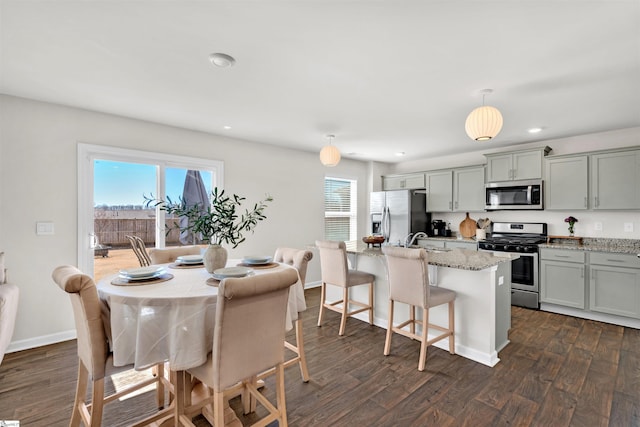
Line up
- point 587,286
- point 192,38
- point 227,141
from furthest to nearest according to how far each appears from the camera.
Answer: point 227,141, point 587,286, point 192,38

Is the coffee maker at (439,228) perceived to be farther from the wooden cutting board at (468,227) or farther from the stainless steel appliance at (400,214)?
the wooden cutting board at (468,227)

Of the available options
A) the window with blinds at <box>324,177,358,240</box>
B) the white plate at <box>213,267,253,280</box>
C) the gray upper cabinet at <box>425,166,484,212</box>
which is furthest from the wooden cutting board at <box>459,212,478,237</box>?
the white plate at <box>213,267,253,280</box>

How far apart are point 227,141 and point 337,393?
137 inches

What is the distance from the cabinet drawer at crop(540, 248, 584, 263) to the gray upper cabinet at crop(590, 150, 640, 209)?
2.29ft

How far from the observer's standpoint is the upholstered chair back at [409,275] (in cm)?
247

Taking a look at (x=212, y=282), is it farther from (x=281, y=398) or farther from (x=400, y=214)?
(x=400, y=214)

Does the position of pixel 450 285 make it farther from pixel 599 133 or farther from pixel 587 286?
pixel 599 133

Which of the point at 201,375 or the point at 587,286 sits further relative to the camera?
the point at 587,286

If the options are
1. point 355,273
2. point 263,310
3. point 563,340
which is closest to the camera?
point 263,310

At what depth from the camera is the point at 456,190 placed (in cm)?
525

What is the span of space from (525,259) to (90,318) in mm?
4782

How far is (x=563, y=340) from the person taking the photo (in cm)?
306

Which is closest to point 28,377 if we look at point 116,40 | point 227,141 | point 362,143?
point 116,40

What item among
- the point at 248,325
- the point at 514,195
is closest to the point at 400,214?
the point at 514,195
